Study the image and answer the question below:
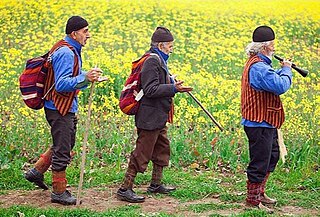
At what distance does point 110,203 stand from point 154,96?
3.73ft

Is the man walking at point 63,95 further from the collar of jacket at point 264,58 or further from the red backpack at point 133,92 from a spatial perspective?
the collar of jacket at point 264,58

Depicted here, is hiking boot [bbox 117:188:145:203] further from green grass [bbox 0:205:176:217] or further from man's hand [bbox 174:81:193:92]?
man's hand [bbox 174:81:193:92]

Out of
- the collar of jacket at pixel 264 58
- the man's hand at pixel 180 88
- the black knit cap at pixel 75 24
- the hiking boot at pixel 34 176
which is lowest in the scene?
the hiking boot at pixel 34 176

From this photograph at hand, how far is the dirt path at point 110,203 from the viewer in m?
6.30

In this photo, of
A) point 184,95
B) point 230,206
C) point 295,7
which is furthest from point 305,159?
point 295,7

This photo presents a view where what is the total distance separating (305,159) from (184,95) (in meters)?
2.35

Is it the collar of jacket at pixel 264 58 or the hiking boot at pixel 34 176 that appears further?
the hiking boot at pixel 34 176

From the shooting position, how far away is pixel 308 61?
11211mm

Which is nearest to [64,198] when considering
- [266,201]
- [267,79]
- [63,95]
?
[63,95]

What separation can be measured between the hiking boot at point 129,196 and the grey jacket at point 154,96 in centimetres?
65

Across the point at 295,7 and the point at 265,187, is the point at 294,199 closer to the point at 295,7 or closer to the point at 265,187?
the point at 265,187

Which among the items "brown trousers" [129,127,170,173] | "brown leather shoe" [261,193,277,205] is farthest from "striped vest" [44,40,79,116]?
"brown leather shoe" [261,193,277,205]

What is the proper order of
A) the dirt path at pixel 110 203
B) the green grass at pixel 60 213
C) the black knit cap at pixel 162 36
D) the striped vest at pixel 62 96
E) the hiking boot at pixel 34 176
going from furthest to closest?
the hiking boot at pixel 34 176 → the black knit cap at pixel 162 36 → the dirt path at pixel 110 203 → the striped vest at pixel 62 96 → the green grass at pixel 60 213

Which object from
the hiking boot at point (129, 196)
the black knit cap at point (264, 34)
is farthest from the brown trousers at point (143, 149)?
the black knit cap at point (264, 34)
